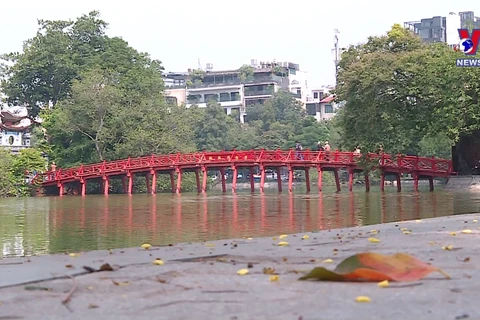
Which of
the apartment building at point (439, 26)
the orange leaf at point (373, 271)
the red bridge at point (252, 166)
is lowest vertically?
the orange leaf at point (373, 271)

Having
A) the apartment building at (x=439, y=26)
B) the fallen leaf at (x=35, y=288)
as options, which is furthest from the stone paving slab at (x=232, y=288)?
the apartment building at (x=439, y=26)

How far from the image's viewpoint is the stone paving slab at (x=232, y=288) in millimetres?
4922

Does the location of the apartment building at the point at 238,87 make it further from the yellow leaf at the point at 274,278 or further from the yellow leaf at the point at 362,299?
the yellow leaf at the point at 362,299

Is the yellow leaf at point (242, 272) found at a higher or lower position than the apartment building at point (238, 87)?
lower

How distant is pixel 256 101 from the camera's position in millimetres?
89250

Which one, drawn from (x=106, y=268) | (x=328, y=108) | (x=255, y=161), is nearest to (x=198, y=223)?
(x=106, y=268)

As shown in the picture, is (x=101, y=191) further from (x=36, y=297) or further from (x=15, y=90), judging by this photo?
(x=36, y=297)

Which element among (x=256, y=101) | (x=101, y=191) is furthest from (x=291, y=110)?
(x=101, y=191)

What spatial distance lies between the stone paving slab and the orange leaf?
10cm

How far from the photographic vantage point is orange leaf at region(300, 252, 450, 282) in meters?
5.86

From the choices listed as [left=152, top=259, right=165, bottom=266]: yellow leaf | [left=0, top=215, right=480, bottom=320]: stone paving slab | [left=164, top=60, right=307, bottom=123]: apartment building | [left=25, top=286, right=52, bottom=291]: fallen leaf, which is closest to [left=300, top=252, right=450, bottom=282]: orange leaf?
[left=0, top=215, right=480, bottom=320]: stone paving slab

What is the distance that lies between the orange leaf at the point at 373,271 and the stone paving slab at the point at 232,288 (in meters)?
0.10

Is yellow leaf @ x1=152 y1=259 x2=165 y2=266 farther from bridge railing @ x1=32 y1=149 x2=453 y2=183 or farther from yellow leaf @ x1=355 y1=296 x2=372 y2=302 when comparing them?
bridge railing @ x1=32 y1=149 x2=453 y2=183

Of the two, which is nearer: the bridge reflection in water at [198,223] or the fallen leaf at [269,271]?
the fallen leaf at [269,271]
